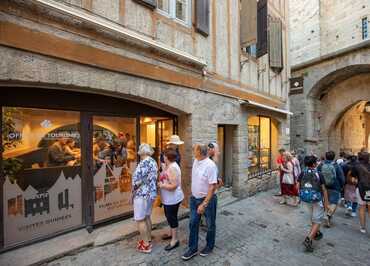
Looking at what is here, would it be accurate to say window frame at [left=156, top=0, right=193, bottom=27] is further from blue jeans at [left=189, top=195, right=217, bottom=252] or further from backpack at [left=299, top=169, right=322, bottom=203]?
backpack at [left=299, top=169, right=322, bottom=203]

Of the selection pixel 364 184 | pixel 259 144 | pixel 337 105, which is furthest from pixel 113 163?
pixel 337 105

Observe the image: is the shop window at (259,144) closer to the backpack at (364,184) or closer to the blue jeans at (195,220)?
the backpack at (364,184)

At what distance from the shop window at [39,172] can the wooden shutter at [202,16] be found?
3.14 meters

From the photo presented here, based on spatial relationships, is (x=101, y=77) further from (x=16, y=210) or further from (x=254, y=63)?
(x=254, y=63)

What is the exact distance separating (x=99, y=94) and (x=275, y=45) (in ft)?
22.2

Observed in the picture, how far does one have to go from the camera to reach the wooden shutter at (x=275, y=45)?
8142 millimetres

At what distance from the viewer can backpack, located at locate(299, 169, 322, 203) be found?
3570 millimetres

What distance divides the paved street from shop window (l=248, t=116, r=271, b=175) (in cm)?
272

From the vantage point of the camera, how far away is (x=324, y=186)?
4.25 m

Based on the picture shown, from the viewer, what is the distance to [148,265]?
3.14m

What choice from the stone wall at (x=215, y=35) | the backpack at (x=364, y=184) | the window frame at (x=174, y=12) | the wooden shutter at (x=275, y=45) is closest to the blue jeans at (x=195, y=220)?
the backpack at (x=364, y=184)

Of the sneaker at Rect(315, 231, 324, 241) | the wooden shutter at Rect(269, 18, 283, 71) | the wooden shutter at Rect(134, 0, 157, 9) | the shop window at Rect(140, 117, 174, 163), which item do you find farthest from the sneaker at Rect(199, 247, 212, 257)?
the wooden shutter at Rect(269, 18, 283, 71)

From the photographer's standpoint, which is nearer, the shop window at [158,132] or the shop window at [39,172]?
→ the shop window at [39,172]

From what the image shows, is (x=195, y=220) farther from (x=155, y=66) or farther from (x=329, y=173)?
(x=155, y=66)
